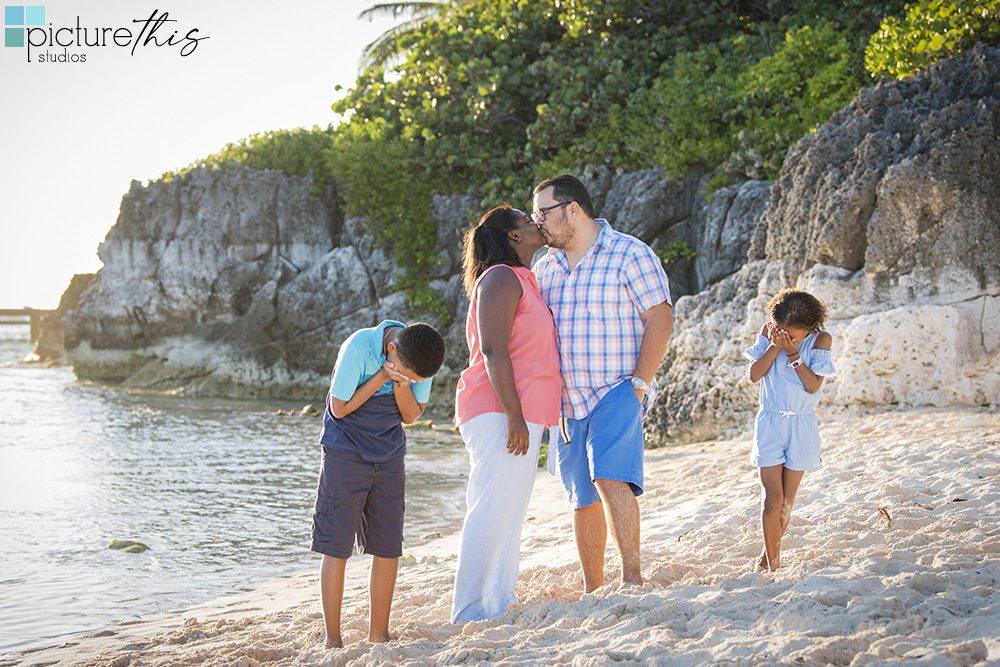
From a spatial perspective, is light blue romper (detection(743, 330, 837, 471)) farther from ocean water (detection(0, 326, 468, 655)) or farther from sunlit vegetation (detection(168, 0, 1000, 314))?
sunlit vegetation (detection(168, 0, 1000, 314))

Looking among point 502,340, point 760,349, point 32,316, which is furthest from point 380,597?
point 32,316

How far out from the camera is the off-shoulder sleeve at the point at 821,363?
3.66m

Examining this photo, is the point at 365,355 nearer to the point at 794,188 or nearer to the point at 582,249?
the point at 582,249

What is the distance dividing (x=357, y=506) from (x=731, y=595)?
1.57 metres

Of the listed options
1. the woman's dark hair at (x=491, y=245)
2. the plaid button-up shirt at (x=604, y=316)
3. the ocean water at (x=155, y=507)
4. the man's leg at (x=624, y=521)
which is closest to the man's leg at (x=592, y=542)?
the man's leg at (x=624, y=521)

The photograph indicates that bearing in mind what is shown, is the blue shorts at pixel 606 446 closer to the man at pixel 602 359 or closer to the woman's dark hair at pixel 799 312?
the man at pixel 602 359

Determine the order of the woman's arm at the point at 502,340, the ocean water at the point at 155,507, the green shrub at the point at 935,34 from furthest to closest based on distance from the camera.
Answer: the green shrub at the point at 935,34, the ocean water at the point at 155,507, the woman's arm at the point at 502,340

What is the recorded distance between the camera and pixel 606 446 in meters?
3.19

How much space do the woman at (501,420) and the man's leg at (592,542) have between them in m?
0.31

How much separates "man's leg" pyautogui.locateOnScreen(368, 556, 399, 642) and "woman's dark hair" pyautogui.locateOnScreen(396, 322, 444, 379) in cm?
85

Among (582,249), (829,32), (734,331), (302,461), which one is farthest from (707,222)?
(582,249)

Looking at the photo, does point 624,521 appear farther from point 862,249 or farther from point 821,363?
point 862,249

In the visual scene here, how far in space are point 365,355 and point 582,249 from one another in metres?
1.10

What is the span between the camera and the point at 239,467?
9.69 metres
